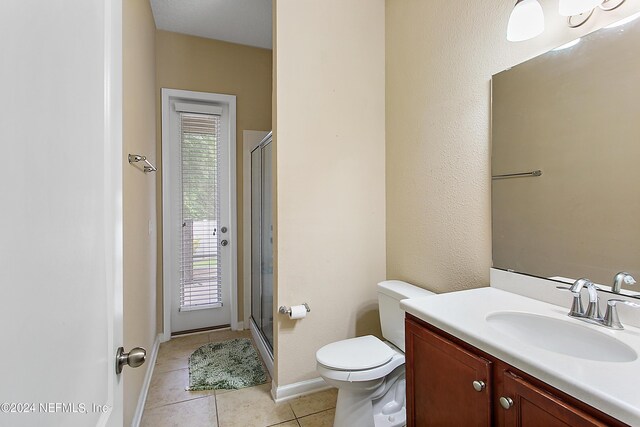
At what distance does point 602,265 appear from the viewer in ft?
3.52

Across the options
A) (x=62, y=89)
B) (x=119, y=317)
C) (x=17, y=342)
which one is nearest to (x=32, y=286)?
(x=17, y=342)

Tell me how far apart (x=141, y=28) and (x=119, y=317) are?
6.73 feet

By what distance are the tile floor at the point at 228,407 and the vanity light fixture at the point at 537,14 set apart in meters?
2.18

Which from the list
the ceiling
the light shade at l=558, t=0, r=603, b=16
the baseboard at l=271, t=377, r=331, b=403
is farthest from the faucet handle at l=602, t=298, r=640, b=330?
the ceiling

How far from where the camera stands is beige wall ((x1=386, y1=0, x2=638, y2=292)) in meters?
1.48

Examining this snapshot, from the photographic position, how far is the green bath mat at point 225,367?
83.4 inches

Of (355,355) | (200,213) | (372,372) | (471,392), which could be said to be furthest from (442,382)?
(200,213)

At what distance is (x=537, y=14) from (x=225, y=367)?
279 cm

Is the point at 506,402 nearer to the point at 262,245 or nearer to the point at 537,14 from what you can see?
the point at 537,14

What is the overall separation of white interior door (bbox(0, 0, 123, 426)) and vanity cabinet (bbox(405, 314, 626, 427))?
38.7 inches

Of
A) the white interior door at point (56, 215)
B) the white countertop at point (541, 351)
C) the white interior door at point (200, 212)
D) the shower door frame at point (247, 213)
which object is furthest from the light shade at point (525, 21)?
the white interior door at point (200, 212)

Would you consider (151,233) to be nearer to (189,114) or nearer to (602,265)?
(189,114)

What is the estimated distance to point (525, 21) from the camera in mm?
1245

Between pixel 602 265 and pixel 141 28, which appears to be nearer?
pixel 602 265
